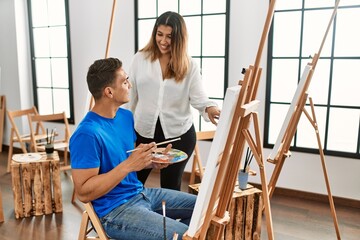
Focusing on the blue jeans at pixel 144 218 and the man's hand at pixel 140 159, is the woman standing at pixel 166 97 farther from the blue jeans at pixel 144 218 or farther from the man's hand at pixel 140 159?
the man's hand at pixel 140 159

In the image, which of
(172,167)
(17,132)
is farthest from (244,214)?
(17,132)

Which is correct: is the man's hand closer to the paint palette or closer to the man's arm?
the man's arm

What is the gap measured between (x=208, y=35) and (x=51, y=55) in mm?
2207

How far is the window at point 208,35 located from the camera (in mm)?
3330

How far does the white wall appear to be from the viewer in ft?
9.98

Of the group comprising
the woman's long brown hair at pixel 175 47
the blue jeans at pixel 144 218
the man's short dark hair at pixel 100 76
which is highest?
the woman's long brown hair at pixel 175 47

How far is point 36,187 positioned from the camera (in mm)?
2816

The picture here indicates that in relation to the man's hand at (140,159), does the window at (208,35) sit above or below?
above

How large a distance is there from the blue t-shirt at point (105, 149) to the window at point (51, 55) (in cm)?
292

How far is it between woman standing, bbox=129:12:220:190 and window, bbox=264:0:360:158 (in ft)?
4.18

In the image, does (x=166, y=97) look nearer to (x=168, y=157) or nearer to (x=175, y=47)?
(x=175, y=47)

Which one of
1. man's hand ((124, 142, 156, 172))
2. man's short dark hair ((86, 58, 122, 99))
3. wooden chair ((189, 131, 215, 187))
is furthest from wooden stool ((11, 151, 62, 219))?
man's hand ((124, 142, 156, 172))

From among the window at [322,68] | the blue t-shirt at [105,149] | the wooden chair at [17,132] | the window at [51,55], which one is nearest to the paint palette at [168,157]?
the blue t-shirt at [105,149]

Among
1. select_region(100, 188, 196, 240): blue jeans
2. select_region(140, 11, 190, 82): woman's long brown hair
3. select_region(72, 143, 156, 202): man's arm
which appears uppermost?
select_region(140, 11, 190, 82): woman's long brown hair
